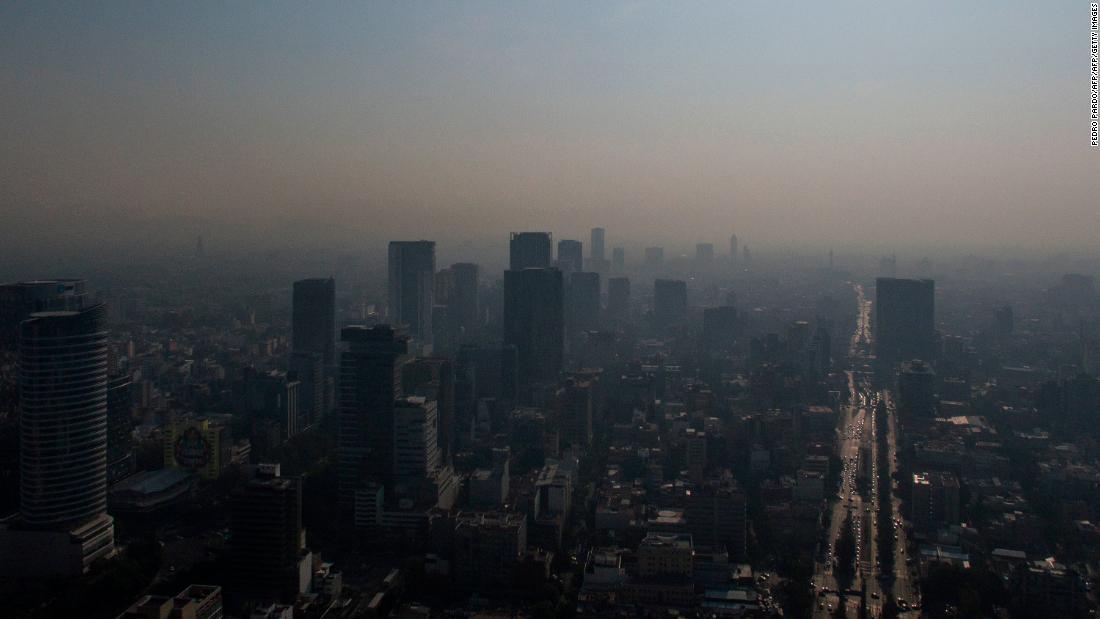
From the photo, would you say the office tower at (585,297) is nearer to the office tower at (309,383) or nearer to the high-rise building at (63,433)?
the office tower at (309,383)

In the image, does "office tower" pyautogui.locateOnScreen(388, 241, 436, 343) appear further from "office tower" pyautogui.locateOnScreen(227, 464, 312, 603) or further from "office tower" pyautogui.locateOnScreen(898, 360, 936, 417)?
"office tower" pyautogui.locateOnScreen(227, 464, 312, 603)

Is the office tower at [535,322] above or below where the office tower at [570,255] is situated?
below

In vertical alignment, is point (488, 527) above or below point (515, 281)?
below

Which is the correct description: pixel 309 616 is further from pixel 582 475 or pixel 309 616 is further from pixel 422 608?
pixel 582 475

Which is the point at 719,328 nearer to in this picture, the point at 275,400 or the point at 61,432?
the point at 275,400

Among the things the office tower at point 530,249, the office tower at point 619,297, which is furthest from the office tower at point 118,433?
the office tower at point 619,297

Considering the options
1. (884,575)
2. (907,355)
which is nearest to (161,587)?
(884,575)

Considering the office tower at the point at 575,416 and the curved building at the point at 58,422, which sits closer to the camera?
the curved building at the point at 58,422

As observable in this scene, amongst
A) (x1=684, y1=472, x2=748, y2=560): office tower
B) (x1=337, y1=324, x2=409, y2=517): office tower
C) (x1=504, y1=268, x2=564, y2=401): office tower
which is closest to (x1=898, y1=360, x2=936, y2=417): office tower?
(x1=504, y1=268, x2=564, y2=401): office tower

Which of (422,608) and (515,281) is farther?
(515,281)
